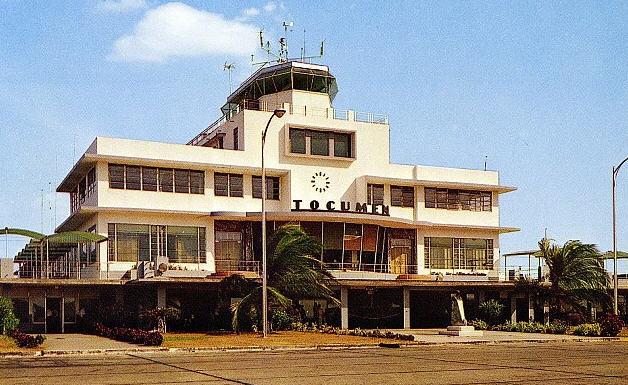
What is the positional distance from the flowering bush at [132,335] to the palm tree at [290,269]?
5662mm

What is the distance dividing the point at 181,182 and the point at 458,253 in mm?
21182

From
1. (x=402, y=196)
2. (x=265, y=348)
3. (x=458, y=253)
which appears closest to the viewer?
(x=265, y=348)

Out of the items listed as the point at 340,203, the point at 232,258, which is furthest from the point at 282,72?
the point at 232,258

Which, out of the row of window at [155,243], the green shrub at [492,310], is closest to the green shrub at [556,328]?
the green shrub at [492,310]

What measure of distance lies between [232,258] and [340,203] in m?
8.62

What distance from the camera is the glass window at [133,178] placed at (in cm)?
5081

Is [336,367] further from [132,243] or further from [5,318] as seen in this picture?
[132,243]

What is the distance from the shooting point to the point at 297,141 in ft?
185

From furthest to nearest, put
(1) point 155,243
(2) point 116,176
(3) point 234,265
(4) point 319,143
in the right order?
1. (4) point 319,143
2. (3) point 234,265
3. (1) point 155,243
4. (2) point 116,176

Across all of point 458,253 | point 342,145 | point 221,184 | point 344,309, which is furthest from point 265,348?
point 458,253

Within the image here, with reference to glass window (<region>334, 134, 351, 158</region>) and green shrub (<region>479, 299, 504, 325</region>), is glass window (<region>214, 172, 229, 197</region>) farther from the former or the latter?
green shrub (<region>479, 299, 504, 325</region>)

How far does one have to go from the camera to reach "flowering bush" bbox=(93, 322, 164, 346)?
35125 millimetres

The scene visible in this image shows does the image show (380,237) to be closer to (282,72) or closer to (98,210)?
(282,72)

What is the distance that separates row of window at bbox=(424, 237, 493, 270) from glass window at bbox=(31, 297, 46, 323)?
85.3 ft
